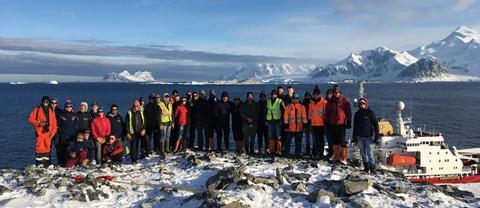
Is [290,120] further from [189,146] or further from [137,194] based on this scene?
[137,194]

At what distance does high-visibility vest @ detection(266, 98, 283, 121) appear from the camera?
47.8 ft

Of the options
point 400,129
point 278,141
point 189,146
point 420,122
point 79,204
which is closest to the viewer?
point 79,204

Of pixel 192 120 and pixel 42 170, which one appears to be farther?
pixel 192 120

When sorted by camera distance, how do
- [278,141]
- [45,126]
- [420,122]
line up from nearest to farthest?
[45,126] → [278,141] → [420,122]

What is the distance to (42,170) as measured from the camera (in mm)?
12336

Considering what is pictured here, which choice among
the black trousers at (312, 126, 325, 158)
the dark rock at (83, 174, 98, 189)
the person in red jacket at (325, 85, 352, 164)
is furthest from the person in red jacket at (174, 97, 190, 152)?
the dark rock at (83, 174, 98, 189)

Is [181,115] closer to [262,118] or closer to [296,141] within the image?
[262,118]

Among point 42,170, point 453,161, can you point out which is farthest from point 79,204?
point 453,161

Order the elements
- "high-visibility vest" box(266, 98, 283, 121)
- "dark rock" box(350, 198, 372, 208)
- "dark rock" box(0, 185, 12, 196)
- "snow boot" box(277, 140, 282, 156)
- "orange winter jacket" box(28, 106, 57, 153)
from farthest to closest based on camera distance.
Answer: "snow boot" box(277, 140, 282, 156), "high-visibility vest" box(266, 98, 283, 121), "orange winter jacket" box(28, 106, 57, 153), "dark rock" box(0, 185, 12, 196), "dark rock" box(350, 198, 372, 208)

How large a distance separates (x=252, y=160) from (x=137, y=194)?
4.58 metres

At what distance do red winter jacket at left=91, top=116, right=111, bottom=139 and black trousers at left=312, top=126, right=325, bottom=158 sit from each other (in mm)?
6862

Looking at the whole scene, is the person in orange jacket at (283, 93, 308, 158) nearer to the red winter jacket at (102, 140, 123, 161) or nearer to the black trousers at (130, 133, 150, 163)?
the black trousers at (130, 133, 150, 163)

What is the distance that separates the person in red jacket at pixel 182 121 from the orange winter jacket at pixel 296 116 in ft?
12.6

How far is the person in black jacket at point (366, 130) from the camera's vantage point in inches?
496
